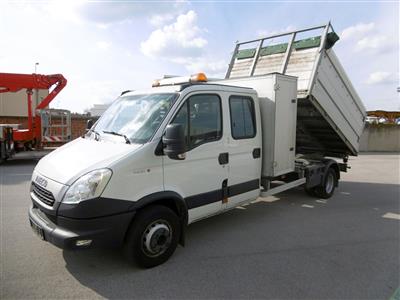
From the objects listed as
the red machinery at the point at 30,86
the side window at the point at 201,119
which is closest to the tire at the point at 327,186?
the side window at the point at 201,119

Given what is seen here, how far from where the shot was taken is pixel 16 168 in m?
10.7

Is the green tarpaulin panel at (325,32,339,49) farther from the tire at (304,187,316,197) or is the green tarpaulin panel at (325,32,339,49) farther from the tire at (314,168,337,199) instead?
the tire at (304,187,316,197)

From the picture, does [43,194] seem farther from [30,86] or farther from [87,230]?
[30,86]

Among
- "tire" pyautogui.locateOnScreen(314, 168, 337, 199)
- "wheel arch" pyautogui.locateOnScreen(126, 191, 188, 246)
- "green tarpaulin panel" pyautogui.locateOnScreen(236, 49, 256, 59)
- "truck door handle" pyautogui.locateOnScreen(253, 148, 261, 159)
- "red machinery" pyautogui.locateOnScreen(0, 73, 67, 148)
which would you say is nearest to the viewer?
"wheel arch" pyautogui.locateOnScreen(126, 191, 188, 246)

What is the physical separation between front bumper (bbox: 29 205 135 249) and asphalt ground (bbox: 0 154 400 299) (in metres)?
0.50

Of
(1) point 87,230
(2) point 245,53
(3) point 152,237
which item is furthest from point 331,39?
(1) point 87,230

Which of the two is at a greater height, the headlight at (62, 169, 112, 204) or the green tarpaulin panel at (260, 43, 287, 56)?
the green tarpaulin panel at (260, 43, 287, 56)

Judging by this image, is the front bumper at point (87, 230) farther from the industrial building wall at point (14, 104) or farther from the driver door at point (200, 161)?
the industrial building wall at point (14, 104)

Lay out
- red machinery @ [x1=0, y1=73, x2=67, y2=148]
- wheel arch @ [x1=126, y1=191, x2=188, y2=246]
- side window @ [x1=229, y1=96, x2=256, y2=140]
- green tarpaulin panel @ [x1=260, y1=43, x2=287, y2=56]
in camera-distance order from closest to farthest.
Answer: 1. wheel arch @ [x1=126, y1=191, x2=188, y2=246]
2. side window @ [x1=229, y1=96, x2=256, y2=140]
3. green tarpaulin panel @ [x1=260, y1=43, x2=287, y2=56]
4. red machinery @ [x1=0, y1=73, x2=67, y2=148]

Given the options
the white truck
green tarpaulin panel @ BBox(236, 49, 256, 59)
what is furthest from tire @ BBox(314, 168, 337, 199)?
green tarpaulin panel @ BBox(236, 49, 256, 59)

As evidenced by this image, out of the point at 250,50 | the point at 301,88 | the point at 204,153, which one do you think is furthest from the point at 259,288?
the point at 250,50

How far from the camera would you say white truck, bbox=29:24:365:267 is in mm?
3307

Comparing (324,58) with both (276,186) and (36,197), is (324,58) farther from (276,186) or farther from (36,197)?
(36,197)

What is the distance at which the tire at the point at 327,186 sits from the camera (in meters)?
7.23
